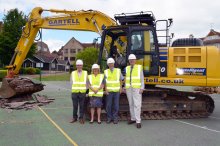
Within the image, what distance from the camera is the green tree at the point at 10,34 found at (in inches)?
1939

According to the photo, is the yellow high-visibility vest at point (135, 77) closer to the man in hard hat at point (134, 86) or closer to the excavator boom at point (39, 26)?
the man in hard hat at point (134, 86)

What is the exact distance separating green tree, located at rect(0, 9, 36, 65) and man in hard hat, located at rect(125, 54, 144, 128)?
4169 centimetres

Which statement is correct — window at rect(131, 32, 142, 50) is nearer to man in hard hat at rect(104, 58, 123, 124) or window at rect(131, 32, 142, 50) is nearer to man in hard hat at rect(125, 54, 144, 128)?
man in hard hat at rect(125, 54, 144, 128)

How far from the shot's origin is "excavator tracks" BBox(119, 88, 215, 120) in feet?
34.0

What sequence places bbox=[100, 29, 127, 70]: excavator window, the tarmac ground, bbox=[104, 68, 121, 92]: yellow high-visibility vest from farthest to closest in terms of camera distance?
bbox=[100, 29, 127, 70]: excavator window → bbox=[104, 68, 121, 92]: yellow high-visibility vest → the tarmac ground

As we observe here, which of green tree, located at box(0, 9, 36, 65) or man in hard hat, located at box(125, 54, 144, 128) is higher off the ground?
green tree, located at box(0, 9, 36, 65)

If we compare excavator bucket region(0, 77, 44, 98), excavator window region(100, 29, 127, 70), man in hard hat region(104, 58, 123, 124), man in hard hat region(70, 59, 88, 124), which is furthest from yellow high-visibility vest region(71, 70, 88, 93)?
excavator bucket region(0, 77, 44, 98)

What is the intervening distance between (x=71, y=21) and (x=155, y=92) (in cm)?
468

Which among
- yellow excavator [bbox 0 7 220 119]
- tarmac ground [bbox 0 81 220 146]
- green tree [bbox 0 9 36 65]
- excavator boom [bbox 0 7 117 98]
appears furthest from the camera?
green tree [bbox 0 9 36 65]

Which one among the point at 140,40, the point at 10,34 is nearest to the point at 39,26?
the point at 140,40

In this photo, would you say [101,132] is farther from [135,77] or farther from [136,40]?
[136,40]

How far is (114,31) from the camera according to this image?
11.0 metres

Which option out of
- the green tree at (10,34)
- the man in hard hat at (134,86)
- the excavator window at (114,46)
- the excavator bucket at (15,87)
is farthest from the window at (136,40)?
the green tree at (10,34)

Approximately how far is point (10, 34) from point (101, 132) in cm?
4517
